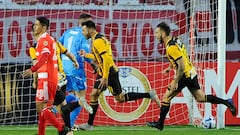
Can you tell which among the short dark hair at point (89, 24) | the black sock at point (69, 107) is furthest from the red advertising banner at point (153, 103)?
the short dark hair at point (89, 24)

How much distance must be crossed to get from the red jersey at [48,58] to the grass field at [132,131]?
224 cm

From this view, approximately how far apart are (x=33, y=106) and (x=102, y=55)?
9.66 feet

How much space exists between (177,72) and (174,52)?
335mm

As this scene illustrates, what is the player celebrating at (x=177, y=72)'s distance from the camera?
44.5ft

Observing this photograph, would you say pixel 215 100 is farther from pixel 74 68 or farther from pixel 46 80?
pixel 46 80

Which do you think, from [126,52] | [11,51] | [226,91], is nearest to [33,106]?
[11,51]

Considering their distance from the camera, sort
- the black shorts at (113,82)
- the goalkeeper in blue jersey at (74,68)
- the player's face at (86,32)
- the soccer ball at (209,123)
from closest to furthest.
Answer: the player's face at (86,32)
the black shorts at (113,82)
the goalkeeper in blue jersey at (74,68)
the soccer ball at (209,123)

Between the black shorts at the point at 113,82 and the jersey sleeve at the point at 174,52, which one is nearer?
the jersey sleeve at the point at 174,52

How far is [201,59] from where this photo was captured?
1622 cm

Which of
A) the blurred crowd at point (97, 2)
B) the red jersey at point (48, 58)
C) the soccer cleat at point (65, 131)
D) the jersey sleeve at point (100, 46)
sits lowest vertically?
the soccer cleat at point (65, 131)

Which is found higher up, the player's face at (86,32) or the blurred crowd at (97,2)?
the blurred crowd at (97,2)

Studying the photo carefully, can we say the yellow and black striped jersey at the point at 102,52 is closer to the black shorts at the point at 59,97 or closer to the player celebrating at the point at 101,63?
A: the player celebrating at the point at 101,63

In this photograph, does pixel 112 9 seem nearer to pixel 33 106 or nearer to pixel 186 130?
pixel 33 106

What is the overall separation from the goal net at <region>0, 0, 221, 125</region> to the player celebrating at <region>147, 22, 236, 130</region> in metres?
1.69
